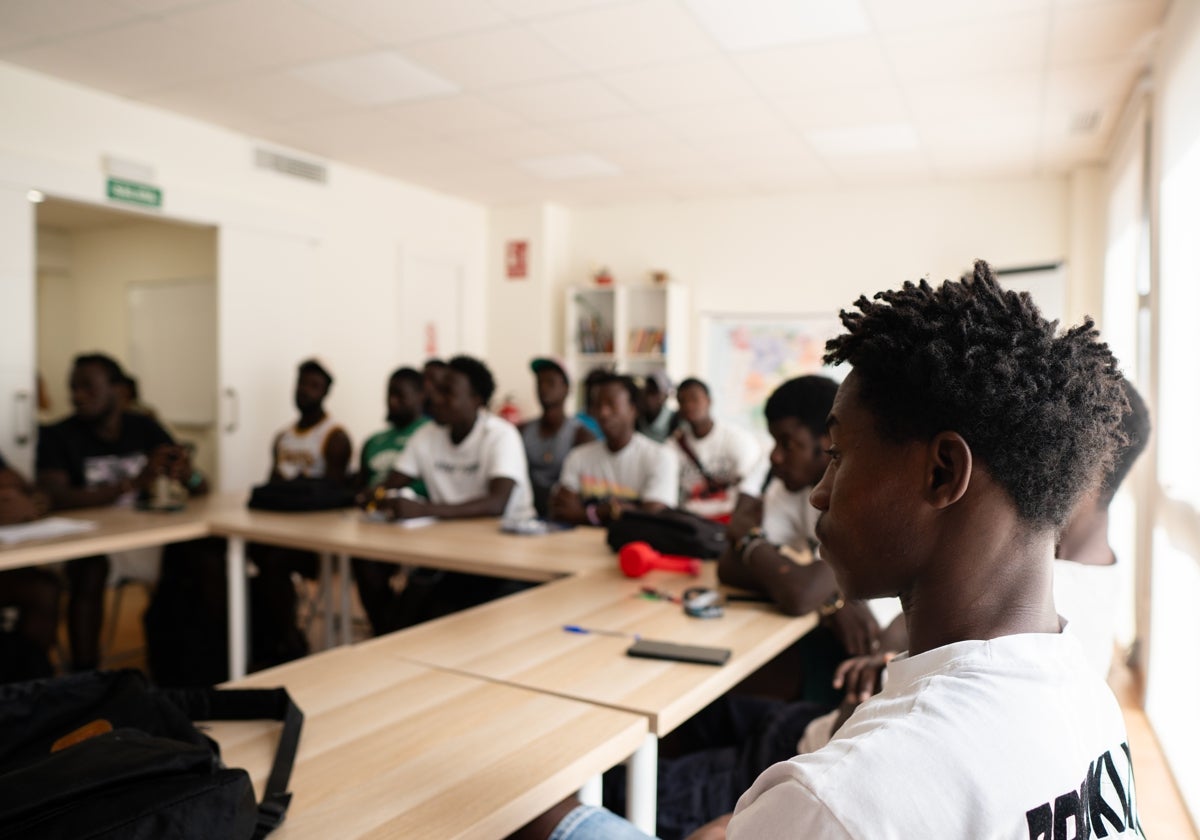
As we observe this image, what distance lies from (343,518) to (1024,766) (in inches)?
126

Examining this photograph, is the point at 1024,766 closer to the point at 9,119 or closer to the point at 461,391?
the point at 461,391

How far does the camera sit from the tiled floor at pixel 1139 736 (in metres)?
2.60

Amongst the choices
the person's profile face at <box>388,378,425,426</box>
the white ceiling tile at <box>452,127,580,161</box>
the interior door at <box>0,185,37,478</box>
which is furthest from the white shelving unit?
the interior door at <box>0,185,37,478</box>

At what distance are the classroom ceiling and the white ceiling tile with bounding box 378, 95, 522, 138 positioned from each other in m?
0.02

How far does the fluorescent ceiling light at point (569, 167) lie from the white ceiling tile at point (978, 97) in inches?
82.3

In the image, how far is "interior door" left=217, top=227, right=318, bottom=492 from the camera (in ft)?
18.1

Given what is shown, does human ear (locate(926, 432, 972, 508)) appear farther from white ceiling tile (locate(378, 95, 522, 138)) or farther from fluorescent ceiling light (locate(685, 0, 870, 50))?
white ceiling tile (locate(378, 95, 522, 138))

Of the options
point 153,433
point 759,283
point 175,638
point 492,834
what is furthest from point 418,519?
point 759,283

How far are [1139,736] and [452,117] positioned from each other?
173 inches

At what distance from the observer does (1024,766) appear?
2.21ft

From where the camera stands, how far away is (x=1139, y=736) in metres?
3.29

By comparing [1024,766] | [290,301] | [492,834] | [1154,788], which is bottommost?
[1154,788]

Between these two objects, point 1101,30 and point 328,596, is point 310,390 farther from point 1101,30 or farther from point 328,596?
point 1101,30

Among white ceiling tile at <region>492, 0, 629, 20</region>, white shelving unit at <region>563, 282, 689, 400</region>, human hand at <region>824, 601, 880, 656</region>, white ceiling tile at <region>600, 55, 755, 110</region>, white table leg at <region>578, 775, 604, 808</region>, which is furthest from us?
white shelving unit at <region>563, 282, 689, 400</region>
